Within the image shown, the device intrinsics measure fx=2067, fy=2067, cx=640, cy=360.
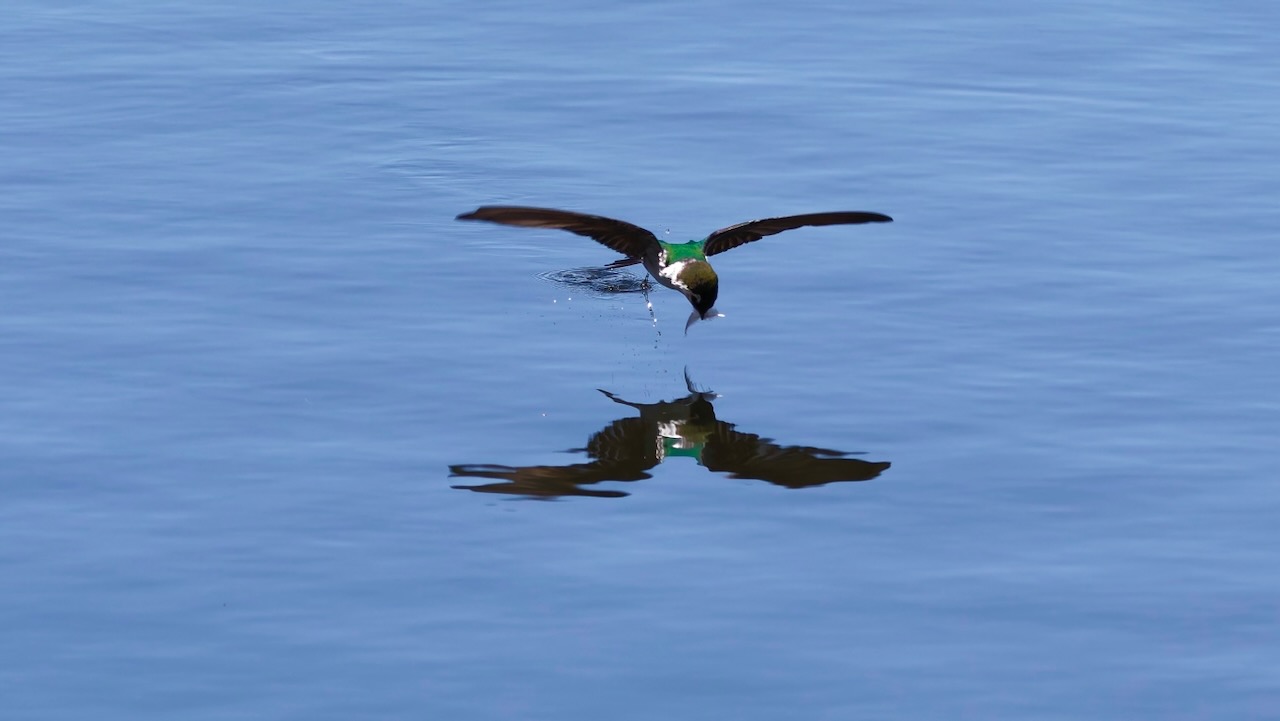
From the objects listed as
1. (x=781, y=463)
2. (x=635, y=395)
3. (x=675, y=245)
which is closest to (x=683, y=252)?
(x=675, y=245)

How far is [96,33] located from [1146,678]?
21.3 m

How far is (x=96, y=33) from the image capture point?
28.1 m

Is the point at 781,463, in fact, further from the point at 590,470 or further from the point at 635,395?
the point at 635,395

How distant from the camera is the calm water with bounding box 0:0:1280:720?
1044 centimetres

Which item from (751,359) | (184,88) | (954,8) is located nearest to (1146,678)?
(751,359)

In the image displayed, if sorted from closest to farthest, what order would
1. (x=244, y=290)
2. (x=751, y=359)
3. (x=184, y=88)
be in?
(x=751, y=359), (x=244, y=290), (x=184, y=88)

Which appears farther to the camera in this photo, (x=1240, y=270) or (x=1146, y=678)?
(x=1240, y=270)

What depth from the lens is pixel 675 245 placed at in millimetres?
15883

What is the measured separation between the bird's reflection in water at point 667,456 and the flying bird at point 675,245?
90cm

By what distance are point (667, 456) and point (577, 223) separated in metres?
2.06

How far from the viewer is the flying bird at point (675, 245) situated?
47.2ft

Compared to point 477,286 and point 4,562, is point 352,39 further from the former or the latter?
point 4,562

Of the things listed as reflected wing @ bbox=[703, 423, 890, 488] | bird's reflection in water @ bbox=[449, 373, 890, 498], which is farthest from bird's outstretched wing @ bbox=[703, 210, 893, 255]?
reflected wing @ bbox=[703, 423, 890, 488]

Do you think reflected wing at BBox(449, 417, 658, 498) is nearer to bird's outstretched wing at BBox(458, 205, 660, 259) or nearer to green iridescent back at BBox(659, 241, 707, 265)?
bird's outstretched wing at BBox(458, 205, 660, 259)
